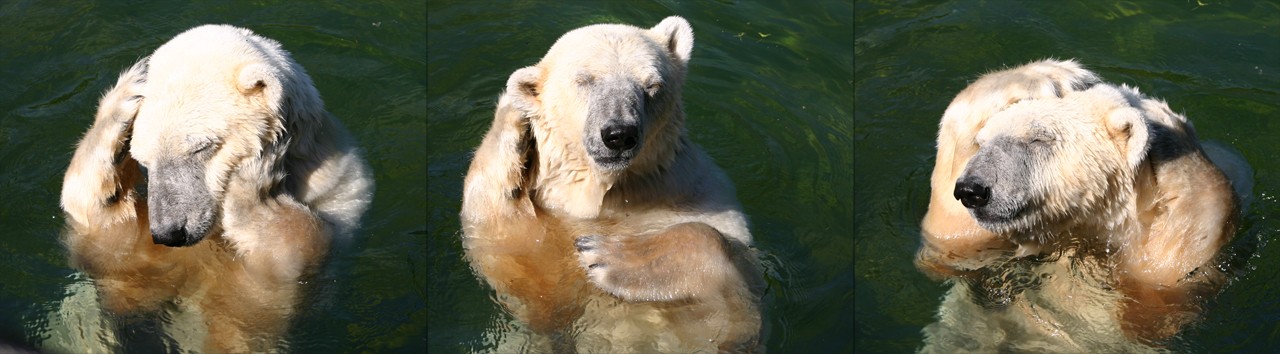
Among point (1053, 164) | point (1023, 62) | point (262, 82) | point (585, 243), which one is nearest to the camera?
point (1053, 164)

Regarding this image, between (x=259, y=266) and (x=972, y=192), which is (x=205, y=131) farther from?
(x=972, y=192)

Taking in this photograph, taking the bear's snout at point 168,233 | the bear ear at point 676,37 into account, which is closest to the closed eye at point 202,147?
the bear's snout at point 168,233

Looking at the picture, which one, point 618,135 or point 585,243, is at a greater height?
point 618,135

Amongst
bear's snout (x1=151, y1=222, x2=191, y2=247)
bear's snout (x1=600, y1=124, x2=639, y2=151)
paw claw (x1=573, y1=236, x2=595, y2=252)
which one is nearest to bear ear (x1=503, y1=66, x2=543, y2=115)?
bear's snout (x1=600, y1=124, x2=639, y2=151)

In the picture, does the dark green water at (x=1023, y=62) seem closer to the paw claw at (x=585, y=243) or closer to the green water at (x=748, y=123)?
the green water at (x=748, y=123)

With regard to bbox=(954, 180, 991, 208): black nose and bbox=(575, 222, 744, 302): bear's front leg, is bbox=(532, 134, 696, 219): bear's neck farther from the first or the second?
bbox=(954, 180, 991, 208): black nose

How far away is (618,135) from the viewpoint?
475 cm

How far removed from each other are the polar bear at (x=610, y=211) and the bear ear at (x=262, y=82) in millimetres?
896

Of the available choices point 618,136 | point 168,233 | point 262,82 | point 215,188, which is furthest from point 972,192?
point 168,233

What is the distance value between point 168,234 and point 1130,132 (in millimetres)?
3772

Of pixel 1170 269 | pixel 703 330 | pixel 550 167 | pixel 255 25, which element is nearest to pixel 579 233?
pixel 550 167

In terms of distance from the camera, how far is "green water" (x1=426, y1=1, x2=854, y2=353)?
18.8 feet

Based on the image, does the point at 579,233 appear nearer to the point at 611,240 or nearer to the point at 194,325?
the point at 611,240

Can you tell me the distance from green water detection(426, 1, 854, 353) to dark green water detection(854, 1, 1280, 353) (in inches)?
6.5
